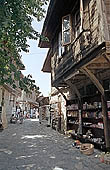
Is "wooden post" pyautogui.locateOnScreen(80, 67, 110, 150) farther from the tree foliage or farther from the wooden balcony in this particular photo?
the tree foliage

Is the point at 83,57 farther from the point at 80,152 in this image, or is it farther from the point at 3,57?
the point at 80,152

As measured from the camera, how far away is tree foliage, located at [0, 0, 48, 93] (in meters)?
3.96

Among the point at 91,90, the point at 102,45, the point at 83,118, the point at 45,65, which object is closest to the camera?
the point at 102,45

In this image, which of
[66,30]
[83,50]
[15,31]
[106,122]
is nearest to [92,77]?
[83,50]

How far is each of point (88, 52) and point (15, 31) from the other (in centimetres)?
229

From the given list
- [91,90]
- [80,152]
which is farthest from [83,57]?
[80,152]

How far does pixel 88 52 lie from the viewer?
4.03 meters

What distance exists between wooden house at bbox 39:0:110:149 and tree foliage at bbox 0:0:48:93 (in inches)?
47.7

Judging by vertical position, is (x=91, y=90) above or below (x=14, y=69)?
below

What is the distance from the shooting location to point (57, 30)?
25.3 ft

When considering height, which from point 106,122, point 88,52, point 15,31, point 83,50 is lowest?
point 106,122

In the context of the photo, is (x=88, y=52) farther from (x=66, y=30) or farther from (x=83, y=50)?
(x=66, y=30)

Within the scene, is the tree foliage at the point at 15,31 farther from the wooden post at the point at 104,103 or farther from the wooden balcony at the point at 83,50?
the wooden post at the point at 104,103

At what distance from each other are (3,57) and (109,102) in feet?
11.7
